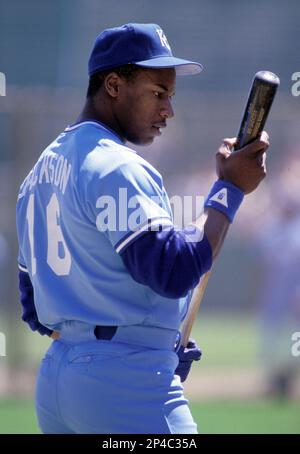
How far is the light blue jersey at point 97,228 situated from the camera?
2957 mm

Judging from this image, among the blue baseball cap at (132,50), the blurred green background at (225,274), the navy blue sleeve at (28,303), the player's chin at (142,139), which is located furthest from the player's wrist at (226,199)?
the blurred green background at (225,274)

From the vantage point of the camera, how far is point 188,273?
9.62 feet

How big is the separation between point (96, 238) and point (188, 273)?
31 cm

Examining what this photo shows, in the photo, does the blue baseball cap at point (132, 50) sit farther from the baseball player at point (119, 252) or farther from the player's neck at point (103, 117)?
the player's neck at point (103, 117)

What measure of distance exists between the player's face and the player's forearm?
1.22ft

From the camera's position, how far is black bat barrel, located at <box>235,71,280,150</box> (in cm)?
317

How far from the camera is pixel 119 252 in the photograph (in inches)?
116

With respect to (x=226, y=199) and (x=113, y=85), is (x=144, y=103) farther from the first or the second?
(x=226, y=199)

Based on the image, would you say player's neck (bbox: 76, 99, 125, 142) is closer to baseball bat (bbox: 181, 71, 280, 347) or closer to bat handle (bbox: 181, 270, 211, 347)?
baseball bat (bbox: 181, 71, 280, 347)

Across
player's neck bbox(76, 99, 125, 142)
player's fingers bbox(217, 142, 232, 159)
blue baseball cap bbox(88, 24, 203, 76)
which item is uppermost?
blue baseball cap bbox(88, 24, 203, 76)

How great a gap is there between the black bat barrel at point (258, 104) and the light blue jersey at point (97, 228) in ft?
1.15

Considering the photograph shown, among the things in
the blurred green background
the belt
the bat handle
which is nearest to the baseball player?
the belt

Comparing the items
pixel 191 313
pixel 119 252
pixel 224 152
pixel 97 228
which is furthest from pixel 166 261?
pixel 191 313

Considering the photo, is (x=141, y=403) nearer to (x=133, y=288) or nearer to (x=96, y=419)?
(x=96, y=419)
